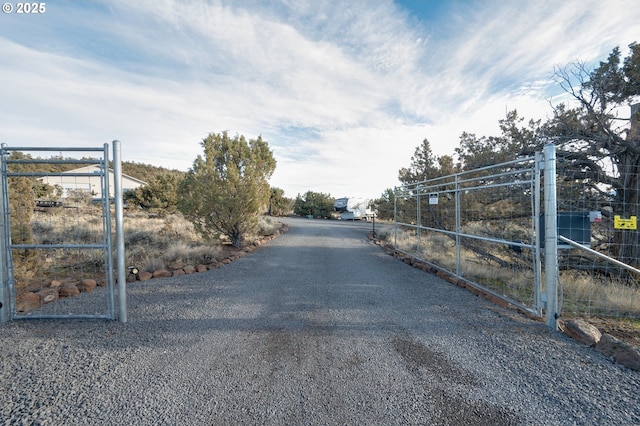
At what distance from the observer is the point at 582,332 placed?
3.29 metres

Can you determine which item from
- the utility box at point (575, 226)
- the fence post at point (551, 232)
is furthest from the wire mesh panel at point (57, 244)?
the utility box at point (575, 226)

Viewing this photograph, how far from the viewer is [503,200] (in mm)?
6309

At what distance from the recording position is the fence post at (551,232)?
3.63 meters

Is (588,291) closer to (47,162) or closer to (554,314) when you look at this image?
(554,314)

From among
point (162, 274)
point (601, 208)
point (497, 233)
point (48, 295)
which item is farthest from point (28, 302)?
point (601, 208)

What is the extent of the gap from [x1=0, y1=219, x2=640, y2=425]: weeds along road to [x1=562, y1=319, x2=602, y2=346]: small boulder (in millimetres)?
98

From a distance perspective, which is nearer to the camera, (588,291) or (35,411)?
(35,411)

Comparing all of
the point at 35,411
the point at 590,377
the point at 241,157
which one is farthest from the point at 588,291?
the point at 241,157

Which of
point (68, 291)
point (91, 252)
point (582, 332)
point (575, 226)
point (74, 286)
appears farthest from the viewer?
point (91, 252)

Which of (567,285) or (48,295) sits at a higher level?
(48,295)

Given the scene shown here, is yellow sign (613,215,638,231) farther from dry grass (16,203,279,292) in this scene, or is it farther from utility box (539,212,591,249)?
dry grass (16,203,279,292)

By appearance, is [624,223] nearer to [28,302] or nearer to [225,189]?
[28,302]

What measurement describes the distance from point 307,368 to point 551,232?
11.5 ft

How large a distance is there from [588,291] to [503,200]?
7.46 ft
